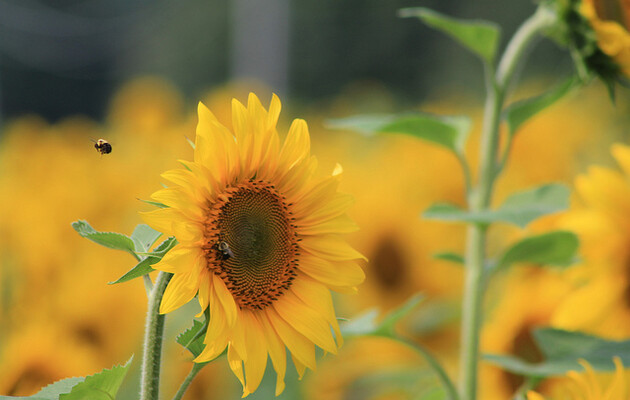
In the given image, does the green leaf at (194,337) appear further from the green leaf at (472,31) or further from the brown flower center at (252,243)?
the green leaf at (472,31)

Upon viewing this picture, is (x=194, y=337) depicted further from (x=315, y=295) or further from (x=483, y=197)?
(x=483, y=197)

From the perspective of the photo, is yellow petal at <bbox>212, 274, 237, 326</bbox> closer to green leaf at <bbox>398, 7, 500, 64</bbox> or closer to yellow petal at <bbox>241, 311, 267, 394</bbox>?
yellow petal at <bbox>241, 311, 267, 394</bbox>

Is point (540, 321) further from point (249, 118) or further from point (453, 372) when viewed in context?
point (249, 118)

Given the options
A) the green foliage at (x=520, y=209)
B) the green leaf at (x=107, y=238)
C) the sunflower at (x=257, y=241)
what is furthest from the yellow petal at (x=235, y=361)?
the green foliage at (x=520, y=209)

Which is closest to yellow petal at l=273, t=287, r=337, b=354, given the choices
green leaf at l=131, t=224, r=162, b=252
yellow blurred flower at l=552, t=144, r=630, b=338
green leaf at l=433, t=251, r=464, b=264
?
green leaf at l=131, t=224, r=162, b=252

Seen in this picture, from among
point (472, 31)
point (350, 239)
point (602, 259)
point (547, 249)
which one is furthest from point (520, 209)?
point (350, 239)

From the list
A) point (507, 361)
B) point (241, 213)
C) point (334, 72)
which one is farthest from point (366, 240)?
point (334, 72)
